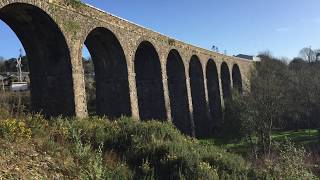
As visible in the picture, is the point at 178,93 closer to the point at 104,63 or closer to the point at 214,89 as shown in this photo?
the point at 214,89

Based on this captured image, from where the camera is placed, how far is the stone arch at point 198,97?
33219 mm

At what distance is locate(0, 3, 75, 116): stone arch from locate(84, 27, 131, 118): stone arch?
3.62 metres

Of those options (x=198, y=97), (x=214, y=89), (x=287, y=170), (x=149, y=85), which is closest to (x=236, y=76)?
(x=214, y=89)

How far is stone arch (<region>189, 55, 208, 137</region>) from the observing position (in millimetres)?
33219

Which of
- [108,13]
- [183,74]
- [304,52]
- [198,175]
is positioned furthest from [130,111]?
[304,52]

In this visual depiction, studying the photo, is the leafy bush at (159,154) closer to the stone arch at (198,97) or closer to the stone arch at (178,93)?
the stone arch at (178,93)

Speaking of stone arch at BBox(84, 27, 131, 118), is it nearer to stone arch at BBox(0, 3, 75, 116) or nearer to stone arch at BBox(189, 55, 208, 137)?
stone arch at BBox(0, 3, 75, 116)

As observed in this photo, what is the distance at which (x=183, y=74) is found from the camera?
2909 cm

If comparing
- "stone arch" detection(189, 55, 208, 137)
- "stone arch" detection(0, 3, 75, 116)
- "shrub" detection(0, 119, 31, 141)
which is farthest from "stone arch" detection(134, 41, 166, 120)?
"shrub" detection(0, 119, 31, 141)

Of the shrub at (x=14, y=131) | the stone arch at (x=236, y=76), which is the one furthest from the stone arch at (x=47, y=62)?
the stone arch at (x=236, y=76)

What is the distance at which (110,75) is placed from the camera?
21094 millimetres

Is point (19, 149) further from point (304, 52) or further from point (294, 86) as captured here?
point (304, 52)

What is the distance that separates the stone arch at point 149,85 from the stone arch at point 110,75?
405cm

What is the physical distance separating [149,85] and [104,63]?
17.6ft
